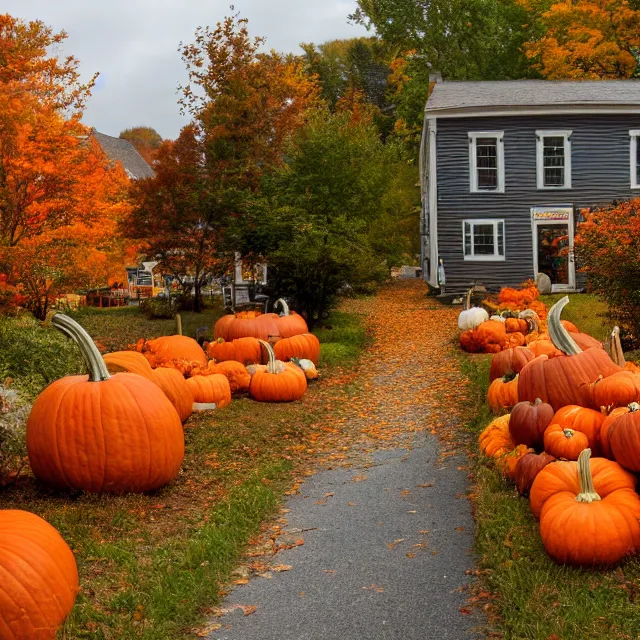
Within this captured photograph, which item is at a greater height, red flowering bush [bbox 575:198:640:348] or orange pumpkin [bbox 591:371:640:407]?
red flowering bush [bbox 575:198:640:348]

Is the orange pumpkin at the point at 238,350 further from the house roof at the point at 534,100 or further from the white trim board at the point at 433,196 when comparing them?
the house roof at the point at 534,100

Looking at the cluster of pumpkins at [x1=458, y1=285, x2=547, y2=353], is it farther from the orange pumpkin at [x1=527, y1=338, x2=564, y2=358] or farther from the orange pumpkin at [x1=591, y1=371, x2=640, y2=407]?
the orange pumpkin at [x1=591, y1=371, x2=640, y2=407]

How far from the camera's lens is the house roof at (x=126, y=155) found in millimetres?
55594

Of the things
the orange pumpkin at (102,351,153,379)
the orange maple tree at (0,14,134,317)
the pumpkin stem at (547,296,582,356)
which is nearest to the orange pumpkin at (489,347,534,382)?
the pumpkin stem at (547,296,582,356)

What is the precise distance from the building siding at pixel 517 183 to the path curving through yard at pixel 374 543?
1502 cm

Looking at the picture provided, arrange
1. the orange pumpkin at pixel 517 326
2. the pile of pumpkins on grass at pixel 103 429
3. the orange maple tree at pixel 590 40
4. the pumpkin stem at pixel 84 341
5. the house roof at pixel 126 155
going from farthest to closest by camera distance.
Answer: the house roof at pixel 126 155, the orange maple tree at pixel 590 40, the orange pumpkin at pixel 517 326, the pumpkin stem at pixel 84 341, the pile of pumpkins on grass at pixel 103 429

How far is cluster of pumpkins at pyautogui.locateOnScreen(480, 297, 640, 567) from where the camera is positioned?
4.77 meters

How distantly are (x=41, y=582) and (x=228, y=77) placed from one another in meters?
19.3

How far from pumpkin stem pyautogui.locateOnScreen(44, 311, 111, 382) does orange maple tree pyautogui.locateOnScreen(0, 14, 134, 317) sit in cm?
966

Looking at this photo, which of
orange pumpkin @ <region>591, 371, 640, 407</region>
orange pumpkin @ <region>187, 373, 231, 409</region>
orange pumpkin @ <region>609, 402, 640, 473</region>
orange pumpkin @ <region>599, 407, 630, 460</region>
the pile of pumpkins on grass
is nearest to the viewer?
the pile of pumpkins on grass

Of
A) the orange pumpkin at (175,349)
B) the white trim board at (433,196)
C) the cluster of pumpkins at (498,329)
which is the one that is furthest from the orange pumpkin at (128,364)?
the white trim board at (433,196)

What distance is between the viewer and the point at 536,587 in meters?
4.58

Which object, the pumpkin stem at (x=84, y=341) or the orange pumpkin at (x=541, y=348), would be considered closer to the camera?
the pumpkin stem at (x=84, y=341)

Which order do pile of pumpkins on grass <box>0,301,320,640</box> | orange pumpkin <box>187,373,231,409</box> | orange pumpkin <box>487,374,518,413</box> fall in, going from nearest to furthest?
1. pile of pumpkins on grass <box>0,301,320,640</box>
2. orange pumpkin <box>487,374,518,413</box>
3. orange pumpkin <box>187,373,231,409</box>
